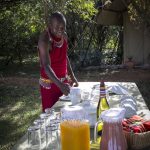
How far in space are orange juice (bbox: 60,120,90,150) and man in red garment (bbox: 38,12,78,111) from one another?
156 centimetres

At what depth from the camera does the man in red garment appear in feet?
12.6

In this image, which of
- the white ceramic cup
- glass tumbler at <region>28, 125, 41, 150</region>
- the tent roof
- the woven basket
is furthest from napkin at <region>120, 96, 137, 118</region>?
the tent roof

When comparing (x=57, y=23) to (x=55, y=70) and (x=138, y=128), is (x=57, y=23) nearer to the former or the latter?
(x=55, y=70)

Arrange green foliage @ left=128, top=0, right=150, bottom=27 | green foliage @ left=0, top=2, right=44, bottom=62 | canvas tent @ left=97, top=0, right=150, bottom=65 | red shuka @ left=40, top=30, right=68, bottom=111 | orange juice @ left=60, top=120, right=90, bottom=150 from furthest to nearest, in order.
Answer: green foliage @ left=0, top=2, right=44, bottom=62
canvas tent @ left=97, top=0, right=150, bottom=65
green foliage @ left=128, top=0, right=150, bottom=27
red shuka @ left=40, top=30, right=68, bottom=111
orange juice @ left=60, top=120, right=90, bottom=150

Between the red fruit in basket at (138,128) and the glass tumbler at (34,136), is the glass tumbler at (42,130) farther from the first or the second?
the red fruit in basket at (138,128)

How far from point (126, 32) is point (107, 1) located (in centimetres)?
238

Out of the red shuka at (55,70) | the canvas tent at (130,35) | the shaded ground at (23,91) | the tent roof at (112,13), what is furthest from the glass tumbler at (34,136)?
the canvas tent at (130,35)

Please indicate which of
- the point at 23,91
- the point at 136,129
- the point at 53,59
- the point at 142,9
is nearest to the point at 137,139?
the point at 136,129

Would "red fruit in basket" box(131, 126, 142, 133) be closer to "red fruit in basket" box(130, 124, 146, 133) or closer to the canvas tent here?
"red fruit in basket" box(130, 124, 146, 133)

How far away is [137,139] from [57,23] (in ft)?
5.98

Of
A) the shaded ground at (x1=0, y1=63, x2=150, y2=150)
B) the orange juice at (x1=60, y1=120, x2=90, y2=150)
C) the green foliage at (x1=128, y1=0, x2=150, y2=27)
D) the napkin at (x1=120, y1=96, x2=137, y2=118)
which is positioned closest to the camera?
the orange juice at (x1=60, y1=120, x2=90, y2=150)

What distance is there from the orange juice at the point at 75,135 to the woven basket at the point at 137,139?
0.27 meters

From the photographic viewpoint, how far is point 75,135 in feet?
6.98

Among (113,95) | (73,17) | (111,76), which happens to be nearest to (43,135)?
(113,95)
